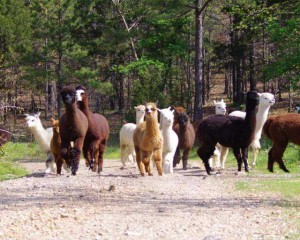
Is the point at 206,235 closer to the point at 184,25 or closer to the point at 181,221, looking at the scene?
the point at 181,221

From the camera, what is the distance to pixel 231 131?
1453 cm

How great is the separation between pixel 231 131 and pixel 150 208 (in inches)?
241

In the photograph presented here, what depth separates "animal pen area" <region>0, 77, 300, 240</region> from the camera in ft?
23.6

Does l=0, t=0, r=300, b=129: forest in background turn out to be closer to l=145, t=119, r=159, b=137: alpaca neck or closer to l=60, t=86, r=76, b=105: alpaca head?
l=145, t=119, r=159, b=137: alpaca neck

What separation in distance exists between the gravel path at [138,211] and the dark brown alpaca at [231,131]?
2.89 meters

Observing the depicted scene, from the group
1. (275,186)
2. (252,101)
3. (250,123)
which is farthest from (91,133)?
(275,186)

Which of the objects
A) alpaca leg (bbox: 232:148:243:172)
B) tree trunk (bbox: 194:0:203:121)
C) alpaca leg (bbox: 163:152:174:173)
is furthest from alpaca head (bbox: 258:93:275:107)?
tree trunk (bbox: 194:0:203:121)

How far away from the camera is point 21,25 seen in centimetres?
3922

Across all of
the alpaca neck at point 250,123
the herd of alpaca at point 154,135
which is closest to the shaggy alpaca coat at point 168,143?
the herd of alpaca at point 154,135

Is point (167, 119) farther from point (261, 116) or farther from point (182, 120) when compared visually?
point (261, 116)

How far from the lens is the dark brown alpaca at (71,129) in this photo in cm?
1321

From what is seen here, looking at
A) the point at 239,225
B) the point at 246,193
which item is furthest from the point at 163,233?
the point at 246,193

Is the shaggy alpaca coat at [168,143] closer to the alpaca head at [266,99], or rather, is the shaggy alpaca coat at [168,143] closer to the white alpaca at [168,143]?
the white alpaca at [168,143]

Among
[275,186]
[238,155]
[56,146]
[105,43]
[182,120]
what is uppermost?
[105,43]
